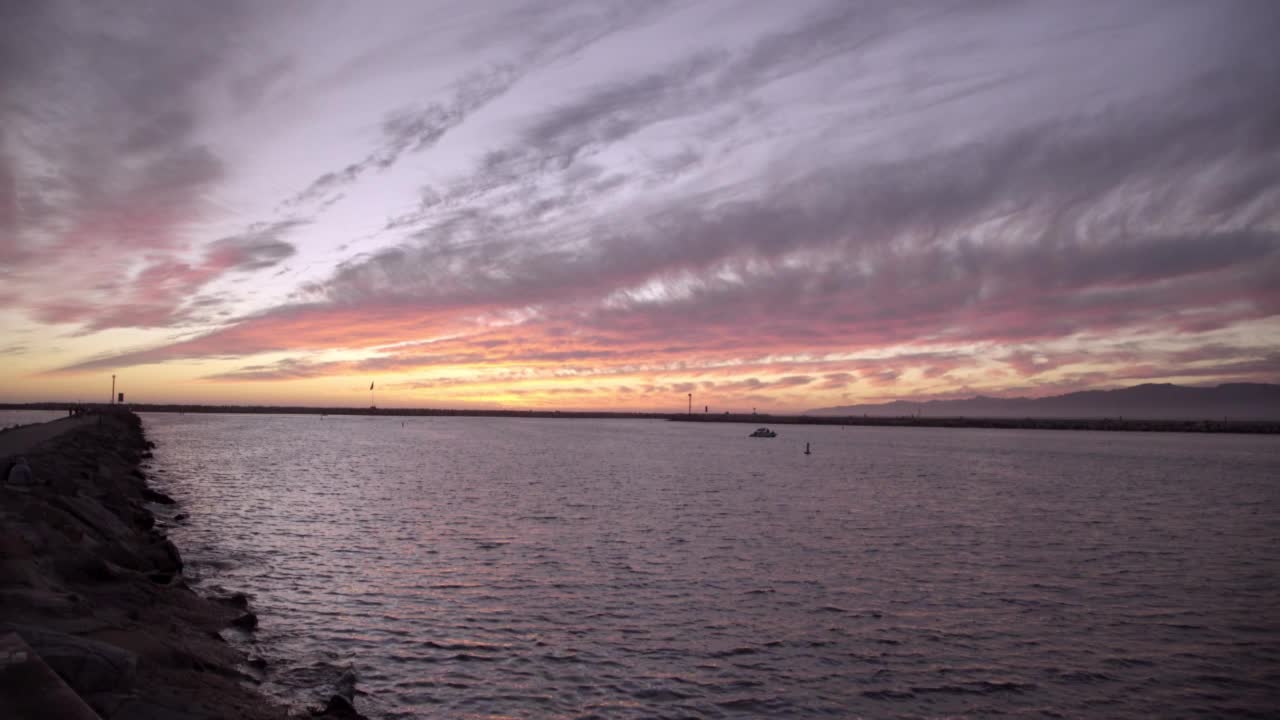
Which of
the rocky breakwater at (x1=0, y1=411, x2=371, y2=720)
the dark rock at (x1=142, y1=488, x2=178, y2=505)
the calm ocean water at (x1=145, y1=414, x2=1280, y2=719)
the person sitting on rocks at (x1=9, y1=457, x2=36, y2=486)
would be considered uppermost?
the person sitting on rocks at (x1=9, y1=457, x2=36, y2=486)

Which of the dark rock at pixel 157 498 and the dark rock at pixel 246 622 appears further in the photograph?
the dark rock at pixel 157 498

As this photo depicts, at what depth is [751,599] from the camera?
2052 centimetres

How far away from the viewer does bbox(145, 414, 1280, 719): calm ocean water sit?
46.1 ft

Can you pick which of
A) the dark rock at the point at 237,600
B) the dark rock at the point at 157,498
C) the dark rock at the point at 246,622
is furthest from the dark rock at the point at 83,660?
the dark rock at the point at 157,498

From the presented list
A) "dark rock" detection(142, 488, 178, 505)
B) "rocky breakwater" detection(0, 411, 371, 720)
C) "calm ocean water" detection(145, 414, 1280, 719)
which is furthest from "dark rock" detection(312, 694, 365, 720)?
"dark rock" detection(142, 488, 178, 505)

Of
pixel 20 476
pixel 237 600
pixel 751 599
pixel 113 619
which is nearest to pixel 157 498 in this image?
pixel 20 476

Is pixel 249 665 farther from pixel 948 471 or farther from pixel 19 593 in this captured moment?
pixel 948 471

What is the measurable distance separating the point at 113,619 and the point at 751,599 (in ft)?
48.3

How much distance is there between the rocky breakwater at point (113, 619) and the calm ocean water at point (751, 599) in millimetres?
1500

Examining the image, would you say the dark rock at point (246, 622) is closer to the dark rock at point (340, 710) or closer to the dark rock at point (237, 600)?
the dark rock at point (237, 600)

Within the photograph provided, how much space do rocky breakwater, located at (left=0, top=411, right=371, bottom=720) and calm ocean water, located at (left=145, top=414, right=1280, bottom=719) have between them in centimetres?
150

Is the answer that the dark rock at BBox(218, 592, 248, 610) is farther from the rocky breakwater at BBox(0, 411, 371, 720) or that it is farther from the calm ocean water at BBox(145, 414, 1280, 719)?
the calm ocean water at BBox(145, 414, 1280, 719)

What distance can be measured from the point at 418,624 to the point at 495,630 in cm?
203

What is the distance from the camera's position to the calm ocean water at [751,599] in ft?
46.1
